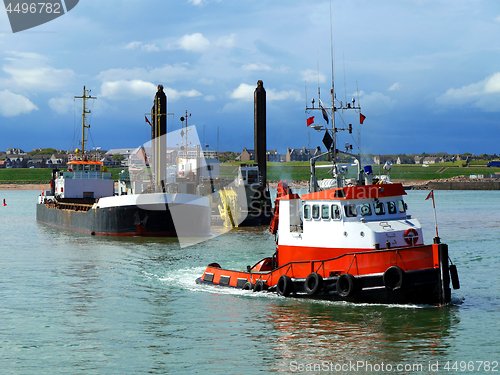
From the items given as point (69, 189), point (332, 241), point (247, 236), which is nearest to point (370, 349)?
point (332, 241)

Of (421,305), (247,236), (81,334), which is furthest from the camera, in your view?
(247,236)

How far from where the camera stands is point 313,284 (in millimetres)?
18109

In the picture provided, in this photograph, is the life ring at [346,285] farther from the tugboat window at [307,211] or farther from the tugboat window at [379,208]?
the tugboat window at [307,211]

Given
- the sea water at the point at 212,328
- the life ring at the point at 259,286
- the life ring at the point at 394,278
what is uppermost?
the life ring at the point at 394,278

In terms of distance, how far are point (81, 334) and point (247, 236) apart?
28.6m

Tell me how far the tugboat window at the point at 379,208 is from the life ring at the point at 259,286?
5122 mm

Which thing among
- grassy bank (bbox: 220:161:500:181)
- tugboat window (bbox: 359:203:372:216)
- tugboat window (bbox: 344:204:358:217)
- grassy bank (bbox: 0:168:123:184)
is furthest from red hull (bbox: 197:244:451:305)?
grassy bank (bbox: 0:168:123:184)

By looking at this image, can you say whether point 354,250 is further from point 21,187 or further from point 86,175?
point 21,187

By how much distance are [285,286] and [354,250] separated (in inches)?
111

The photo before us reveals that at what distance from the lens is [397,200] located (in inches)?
739

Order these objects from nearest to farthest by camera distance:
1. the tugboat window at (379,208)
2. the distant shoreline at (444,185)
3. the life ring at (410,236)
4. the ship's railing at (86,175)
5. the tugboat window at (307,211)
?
1. the life ring at (410,236)
2. the tugboat window at (379,208)
3. the tugboat window at (307,211)
4. the ship's railing at (86,175)
5. the distant shoreline at (444,185)

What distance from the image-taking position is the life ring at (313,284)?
17.9 metres

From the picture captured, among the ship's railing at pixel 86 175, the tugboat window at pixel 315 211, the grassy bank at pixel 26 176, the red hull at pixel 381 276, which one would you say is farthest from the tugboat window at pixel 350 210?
the grassy bank at pixel 26 176

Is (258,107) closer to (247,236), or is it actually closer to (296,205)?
(247,236)
